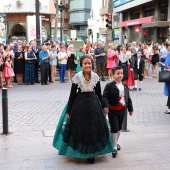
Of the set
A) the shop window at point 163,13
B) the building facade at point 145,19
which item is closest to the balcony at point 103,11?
the building facade at point 145,19

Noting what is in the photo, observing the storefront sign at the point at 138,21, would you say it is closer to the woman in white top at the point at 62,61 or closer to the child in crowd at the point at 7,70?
the woman in white top at the point at 62,61

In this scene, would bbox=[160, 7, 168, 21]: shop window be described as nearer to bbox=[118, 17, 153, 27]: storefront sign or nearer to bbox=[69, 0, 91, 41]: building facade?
bbox=[118, 17, 153, 27]: storefront sign

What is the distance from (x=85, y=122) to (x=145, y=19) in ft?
115

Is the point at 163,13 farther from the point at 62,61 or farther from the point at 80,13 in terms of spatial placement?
the point at 80,13

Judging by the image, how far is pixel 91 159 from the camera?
16.6 feet

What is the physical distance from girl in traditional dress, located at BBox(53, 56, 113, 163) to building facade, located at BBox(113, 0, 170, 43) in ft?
94.5

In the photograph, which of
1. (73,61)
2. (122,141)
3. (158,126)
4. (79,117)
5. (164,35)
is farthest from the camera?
(164,35)

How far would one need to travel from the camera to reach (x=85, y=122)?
16.2 ft

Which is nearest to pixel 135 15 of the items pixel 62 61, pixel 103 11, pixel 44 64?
pixel 103 11

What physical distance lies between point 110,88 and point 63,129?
984 millimetres

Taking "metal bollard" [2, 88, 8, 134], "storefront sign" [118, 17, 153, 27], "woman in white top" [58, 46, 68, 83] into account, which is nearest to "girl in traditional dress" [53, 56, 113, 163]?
"metal bollard" [2, 88, 8, 134]

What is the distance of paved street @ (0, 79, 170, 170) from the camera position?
200 inches

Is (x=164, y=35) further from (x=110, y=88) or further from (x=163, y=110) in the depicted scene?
(x=110, y=88)

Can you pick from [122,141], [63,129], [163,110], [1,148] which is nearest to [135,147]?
[122,141]
